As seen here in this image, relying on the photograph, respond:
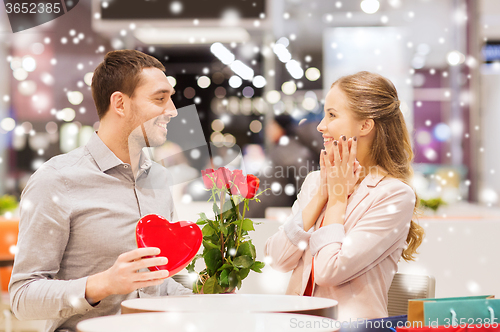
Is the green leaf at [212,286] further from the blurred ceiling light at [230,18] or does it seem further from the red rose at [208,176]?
the blurred ceiling light at [230,18]

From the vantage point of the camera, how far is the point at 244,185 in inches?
38.0

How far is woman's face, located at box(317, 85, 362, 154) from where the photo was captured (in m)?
1.31

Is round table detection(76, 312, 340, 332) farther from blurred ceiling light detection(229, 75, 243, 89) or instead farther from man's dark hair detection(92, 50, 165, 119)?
blurred ceiling light detection(229, 75, 243, 89)

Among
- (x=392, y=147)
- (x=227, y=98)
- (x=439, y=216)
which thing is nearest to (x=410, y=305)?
(x=392, y=147)

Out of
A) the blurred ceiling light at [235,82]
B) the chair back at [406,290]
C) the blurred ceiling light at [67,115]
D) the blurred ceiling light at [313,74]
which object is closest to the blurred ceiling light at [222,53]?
the blurred ceiling light at [235,82]

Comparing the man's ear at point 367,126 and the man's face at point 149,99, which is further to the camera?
the man's ear at point 367,126

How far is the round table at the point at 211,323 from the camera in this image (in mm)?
724

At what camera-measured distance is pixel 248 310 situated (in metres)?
0.87

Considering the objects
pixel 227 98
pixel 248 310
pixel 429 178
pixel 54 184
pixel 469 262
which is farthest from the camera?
pixel 429 178

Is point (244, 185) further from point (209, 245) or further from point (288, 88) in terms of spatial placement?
point (288, 88)

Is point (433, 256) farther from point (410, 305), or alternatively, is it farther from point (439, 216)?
point (410, 305)

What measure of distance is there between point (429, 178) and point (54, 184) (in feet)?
15.1

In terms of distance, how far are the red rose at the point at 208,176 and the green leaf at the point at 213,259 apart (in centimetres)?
15

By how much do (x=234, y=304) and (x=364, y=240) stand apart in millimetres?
408
